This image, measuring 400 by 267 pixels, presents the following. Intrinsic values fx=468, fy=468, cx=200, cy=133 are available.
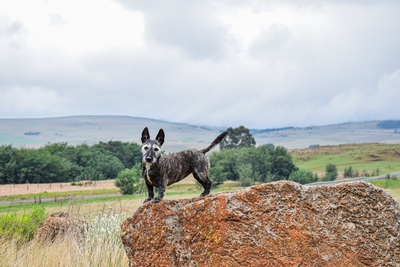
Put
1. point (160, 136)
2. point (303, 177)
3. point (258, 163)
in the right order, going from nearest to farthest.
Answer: point (160, 136) → point (303, 177) → point (258, 163)

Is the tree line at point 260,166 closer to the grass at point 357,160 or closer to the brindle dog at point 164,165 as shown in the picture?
the grass at point 357,160

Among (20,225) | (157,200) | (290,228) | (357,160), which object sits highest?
(157,200)

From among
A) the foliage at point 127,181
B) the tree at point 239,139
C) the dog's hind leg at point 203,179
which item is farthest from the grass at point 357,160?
the dog's hind leg at point 203,179

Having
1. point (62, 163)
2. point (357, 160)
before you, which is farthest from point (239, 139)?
point (62, 163)

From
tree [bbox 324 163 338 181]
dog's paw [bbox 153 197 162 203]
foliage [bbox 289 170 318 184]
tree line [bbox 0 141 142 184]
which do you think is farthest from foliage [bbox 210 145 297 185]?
dog's paw [bbox 153 197 162 203]

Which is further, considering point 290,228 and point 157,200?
point 157,200

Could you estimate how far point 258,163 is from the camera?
61.5m

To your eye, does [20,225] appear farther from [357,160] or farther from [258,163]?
[357,160]

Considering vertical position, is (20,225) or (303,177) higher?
(20,225)

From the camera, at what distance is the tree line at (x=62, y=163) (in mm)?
50906

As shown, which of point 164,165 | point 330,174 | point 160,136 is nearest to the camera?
point 160,136

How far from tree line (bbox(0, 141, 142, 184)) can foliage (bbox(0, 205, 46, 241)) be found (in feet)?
103

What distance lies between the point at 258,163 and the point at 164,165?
55.8 meters

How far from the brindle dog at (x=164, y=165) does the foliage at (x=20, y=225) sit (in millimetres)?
6489
